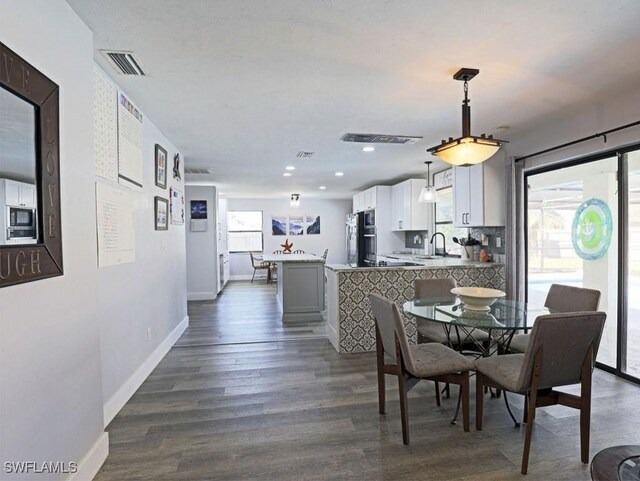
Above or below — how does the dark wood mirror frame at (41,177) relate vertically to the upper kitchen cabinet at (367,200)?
below

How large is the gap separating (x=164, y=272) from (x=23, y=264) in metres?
2.57

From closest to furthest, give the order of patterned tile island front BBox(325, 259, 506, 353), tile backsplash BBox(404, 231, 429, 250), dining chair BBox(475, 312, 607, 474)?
dining chair BBox(475, 312, 607, 474)
patterned tile island front BBox(325, 259, 506, 353)
tile backsplash BBox(404, 231, 429, 250)

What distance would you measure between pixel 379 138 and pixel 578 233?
7.43 ft

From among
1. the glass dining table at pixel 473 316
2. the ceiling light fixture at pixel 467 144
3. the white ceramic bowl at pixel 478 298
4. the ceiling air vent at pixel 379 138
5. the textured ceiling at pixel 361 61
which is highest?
the textured ceiling at pixel 361 61

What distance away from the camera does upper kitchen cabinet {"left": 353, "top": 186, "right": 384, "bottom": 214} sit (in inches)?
280

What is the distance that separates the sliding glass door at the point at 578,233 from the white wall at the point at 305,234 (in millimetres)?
6698

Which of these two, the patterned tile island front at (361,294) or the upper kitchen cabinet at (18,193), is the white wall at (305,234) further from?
the upper kitchen cabinet at (18,193)

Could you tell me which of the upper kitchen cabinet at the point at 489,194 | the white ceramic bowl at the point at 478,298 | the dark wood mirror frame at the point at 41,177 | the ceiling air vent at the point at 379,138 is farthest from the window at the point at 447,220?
the dark wood mirror frame at the point at 41,177

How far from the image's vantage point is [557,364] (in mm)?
1934

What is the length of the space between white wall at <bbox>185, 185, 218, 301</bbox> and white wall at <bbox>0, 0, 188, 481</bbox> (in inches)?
174

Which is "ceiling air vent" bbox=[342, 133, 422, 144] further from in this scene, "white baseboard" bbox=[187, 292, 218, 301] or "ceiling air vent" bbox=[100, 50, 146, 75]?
"white baseboard" bbox=[187, 292, 218, 301]

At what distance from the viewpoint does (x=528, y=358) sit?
1906 mm

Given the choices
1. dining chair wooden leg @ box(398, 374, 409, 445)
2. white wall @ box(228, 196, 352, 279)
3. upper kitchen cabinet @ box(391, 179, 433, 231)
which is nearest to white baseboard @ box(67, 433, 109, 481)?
dining chair wooden leg @ box(398, 374, 409, 445)

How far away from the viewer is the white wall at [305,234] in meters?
10.1
